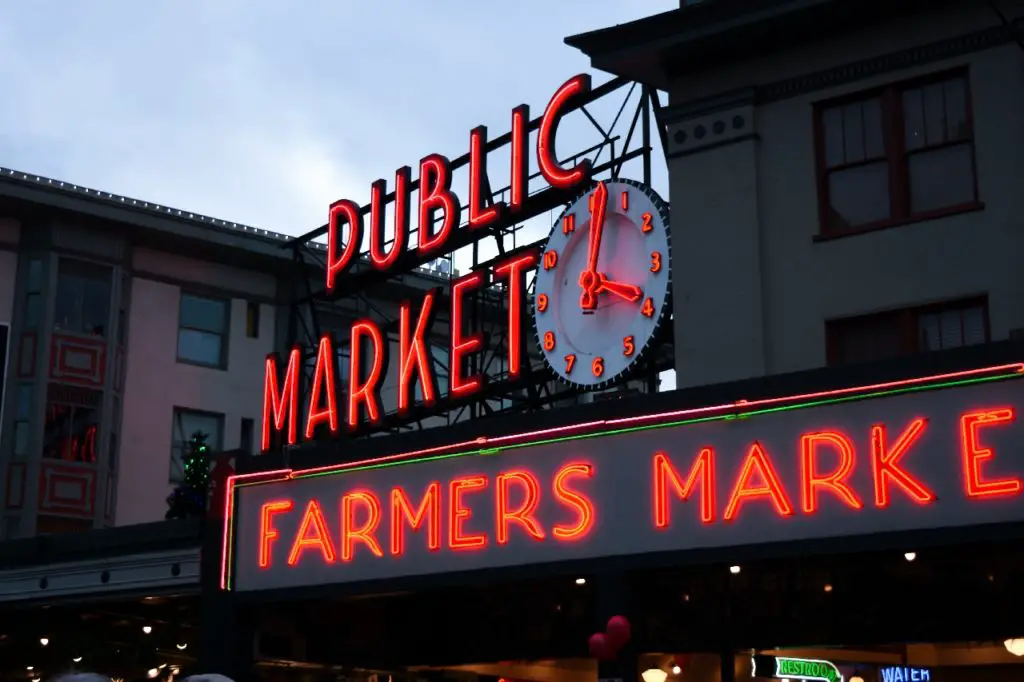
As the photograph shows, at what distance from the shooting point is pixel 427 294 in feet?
98.2

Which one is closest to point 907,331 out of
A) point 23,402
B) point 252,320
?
point 23,402

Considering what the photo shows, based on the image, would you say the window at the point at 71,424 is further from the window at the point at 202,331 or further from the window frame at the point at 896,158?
the window frame at the point at 896,158

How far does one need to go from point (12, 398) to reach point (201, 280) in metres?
6.48

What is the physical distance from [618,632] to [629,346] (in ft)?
22.2

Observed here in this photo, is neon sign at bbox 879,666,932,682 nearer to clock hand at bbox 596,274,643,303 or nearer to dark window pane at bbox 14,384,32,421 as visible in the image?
clock hand at bbox 596,274,643,303

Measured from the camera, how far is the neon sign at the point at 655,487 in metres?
17.0

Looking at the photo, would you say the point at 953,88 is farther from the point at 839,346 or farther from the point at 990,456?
the point at 990,456

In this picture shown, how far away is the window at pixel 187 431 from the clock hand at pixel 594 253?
1985cm

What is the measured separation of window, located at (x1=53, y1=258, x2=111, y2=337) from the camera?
40938mm

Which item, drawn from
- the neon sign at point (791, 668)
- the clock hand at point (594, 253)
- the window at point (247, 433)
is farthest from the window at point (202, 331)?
the neon sign at point (791, 668)

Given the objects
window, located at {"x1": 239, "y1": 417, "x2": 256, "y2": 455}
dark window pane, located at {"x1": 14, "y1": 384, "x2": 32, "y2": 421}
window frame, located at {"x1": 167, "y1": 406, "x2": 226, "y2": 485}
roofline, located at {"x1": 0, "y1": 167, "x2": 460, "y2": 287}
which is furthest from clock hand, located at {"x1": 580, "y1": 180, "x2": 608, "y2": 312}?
window, located at {"x1": 239, "y1": 417, "x2": 256, "y2": 455}

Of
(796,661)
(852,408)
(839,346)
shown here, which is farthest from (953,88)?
(796,661)

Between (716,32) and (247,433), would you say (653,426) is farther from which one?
(247,433)

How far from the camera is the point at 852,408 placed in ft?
58.2
